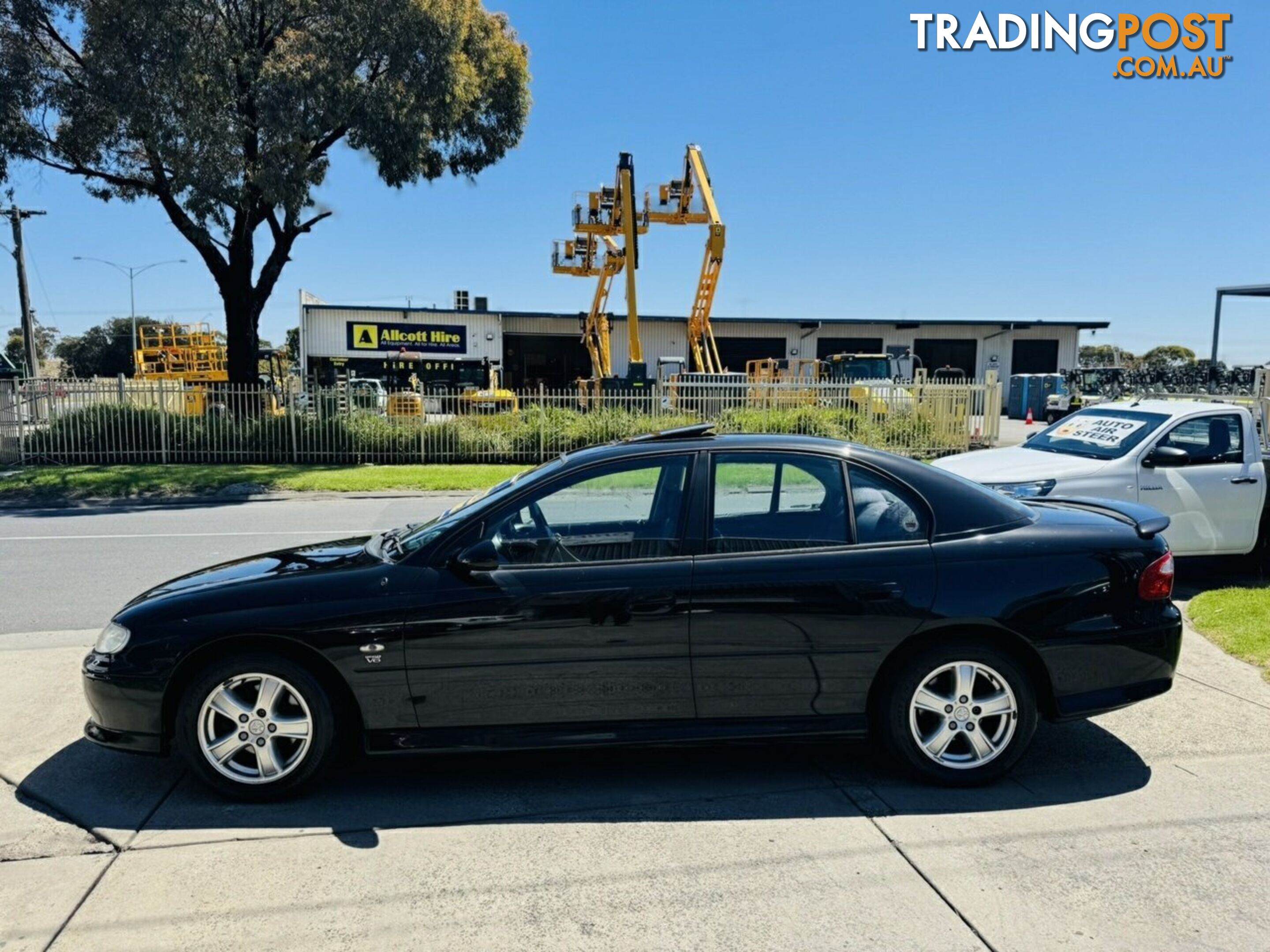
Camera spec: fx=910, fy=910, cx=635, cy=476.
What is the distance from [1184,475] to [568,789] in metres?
6.29

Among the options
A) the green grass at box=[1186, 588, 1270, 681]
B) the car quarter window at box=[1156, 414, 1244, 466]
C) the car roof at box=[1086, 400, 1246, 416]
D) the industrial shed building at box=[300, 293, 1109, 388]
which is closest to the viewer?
the green grass at box=[1186, 588, 1270, 681]

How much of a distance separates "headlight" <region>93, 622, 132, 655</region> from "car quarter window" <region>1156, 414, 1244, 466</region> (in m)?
7.76

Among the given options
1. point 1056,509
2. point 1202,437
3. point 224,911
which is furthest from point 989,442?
point 224,911

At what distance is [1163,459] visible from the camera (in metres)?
7.65

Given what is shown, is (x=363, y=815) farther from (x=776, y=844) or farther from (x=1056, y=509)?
(x=1056, y=509)

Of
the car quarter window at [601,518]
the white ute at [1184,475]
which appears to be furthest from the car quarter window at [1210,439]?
the car quarter window at [601,518]

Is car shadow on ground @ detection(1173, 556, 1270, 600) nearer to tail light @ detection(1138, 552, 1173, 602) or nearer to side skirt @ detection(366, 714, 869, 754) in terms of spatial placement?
tail light @ detection(1138, 552, 1173, 602)

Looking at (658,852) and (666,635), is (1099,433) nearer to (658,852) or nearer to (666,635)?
(666,635)

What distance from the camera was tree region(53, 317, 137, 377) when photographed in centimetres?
9731

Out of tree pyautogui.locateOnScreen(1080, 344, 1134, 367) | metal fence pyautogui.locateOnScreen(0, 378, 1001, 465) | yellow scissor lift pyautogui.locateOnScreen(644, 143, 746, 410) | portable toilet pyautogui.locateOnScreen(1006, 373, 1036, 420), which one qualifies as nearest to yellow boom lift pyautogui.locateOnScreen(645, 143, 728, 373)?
yellow scissor lift pyautogui.locateOnScreen(644, 143, 746, 410)

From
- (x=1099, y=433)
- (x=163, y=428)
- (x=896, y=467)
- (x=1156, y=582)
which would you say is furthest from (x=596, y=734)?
(x=163, y=428)

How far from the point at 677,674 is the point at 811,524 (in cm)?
92

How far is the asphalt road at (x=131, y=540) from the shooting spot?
765cm

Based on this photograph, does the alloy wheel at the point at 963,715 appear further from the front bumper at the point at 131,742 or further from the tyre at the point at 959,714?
the front bumper at the point at 131,742
